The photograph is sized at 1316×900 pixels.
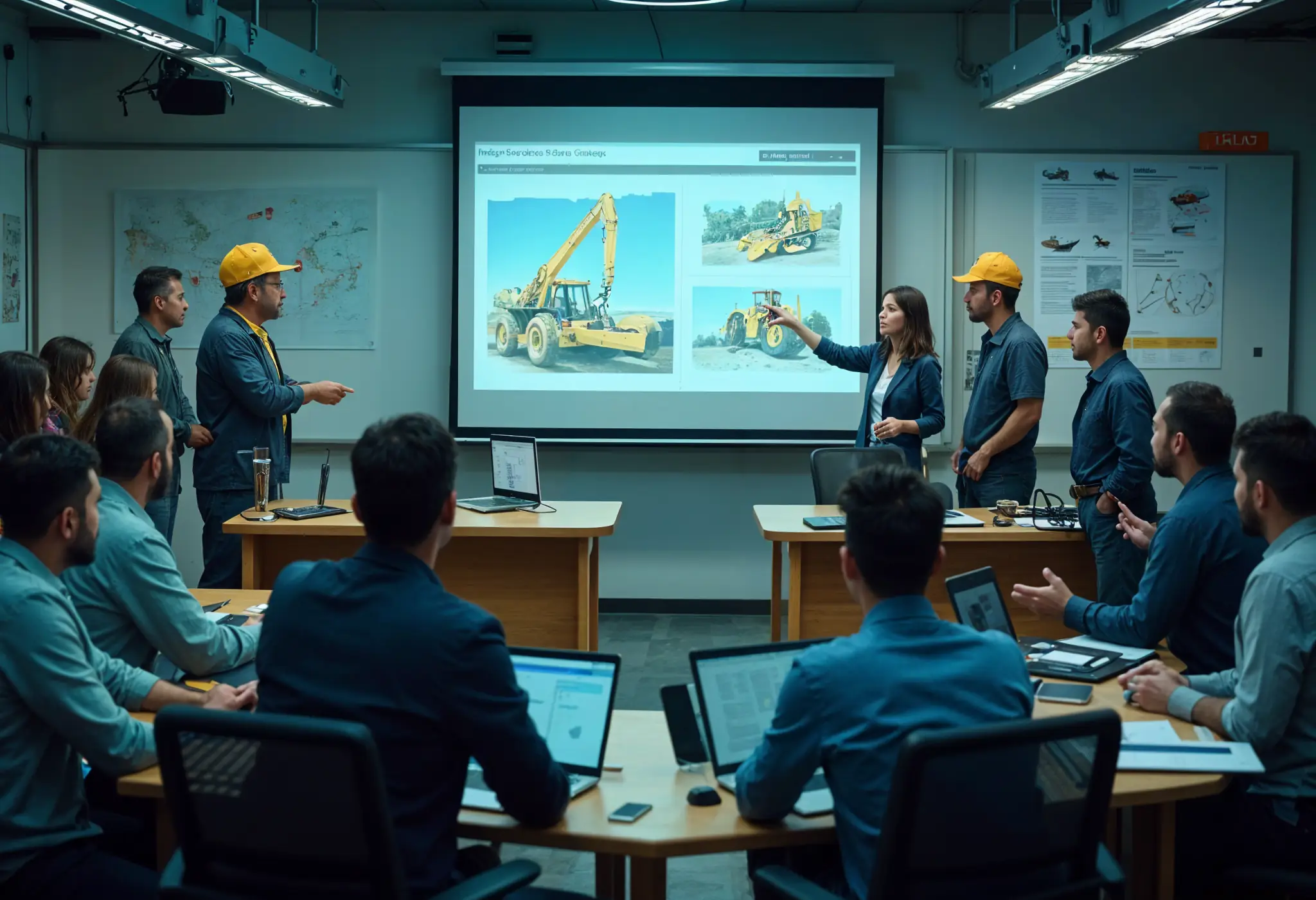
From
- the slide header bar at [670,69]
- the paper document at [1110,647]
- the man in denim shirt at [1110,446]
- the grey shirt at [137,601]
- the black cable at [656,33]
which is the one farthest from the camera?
the black cable at [656,33]

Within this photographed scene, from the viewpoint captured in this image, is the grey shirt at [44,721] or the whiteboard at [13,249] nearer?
the grey shirt at [44,721]

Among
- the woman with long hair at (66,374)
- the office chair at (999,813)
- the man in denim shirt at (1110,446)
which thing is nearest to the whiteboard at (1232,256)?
the man in denim shirt at (1110,446)

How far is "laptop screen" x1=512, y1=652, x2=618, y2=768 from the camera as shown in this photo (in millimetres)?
1947

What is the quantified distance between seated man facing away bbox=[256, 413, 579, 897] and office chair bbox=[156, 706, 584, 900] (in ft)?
0.27

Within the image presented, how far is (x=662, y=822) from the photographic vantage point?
183 cm

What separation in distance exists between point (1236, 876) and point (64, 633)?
2.09 metres

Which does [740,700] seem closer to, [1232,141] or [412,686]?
[412,686]

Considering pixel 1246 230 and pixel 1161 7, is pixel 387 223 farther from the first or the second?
pixel 1246 230

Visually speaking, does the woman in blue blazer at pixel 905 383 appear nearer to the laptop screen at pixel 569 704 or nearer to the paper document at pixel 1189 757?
the paper document at pixel 1189 757

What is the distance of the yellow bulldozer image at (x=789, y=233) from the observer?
5863 millimetres

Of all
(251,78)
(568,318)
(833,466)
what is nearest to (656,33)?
(568,318)

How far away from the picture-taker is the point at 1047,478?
19.7 feet

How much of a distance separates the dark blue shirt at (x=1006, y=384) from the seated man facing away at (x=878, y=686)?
2.92m

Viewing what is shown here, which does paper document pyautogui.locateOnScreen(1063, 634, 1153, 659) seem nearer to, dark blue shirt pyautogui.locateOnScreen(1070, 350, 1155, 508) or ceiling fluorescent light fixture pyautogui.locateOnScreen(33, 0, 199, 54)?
dark blue shirt pyautogui.locateOnScreen(1070, 350, 1155, 508)
